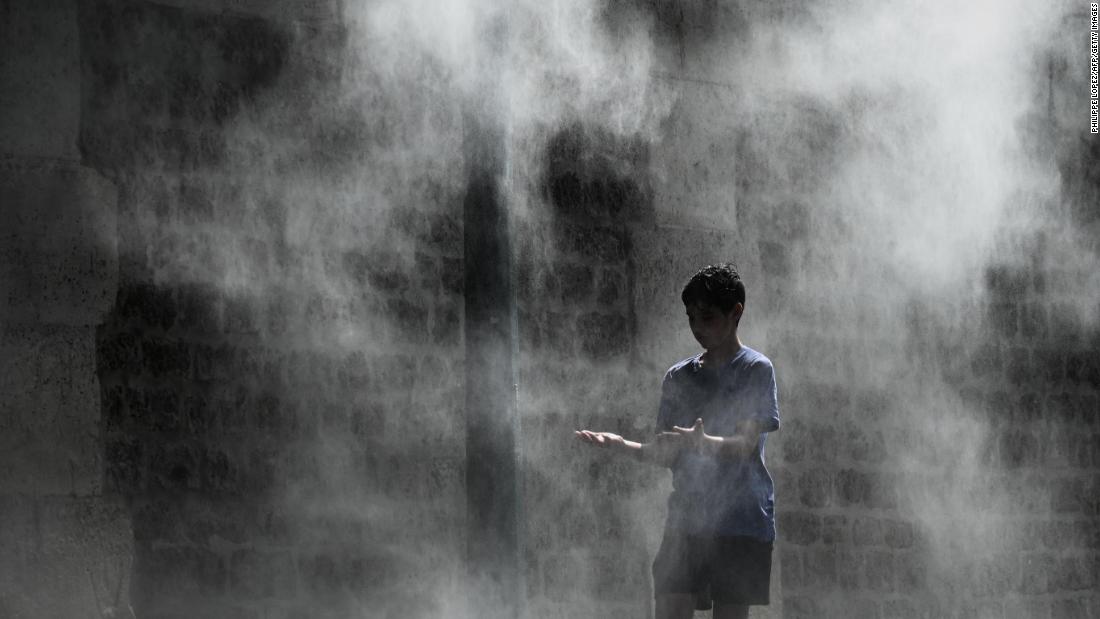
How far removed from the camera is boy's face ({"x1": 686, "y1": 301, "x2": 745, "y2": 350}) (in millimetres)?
5254

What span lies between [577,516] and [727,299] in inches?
85.2

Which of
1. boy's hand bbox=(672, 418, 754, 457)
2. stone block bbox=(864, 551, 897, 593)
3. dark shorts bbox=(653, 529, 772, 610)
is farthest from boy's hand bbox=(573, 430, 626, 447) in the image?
stone block bbox=(864, 551, 897, 593)

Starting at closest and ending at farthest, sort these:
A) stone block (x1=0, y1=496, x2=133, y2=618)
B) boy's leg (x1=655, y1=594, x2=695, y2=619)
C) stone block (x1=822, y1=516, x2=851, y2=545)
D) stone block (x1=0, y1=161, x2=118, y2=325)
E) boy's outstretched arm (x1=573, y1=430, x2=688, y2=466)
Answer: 1. boy's outstretched arm (x1=573, y1=430, x2=688, y2=466)
2. boy's leg (x1=655, y1=594, x2=695, y2=619)
3. stone block (x1=0, y1=496, x2=133, y2=618)
4. stone block (x1=0, y1=161, x2=118, y2=325)
5. stone block (x1=822, y1=516, x2=851, y2=545)

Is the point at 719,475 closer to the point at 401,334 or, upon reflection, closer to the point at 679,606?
the point at 679,606

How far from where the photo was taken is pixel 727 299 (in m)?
5.26

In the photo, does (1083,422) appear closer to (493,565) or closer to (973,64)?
(973,64)

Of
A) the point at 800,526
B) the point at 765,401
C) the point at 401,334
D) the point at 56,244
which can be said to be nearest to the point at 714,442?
the point at 765,401

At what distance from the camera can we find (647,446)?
5285 mm

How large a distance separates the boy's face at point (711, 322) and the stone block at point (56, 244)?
216 centimetres

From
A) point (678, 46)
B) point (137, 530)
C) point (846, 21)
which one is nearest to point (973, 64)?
point (846, 21)

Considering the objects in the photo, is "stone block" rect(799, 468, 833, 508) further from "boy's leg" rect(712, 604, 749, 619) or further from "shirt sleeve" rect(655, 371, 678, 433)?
"boy's leg" rect(712, 604, 749, 619)

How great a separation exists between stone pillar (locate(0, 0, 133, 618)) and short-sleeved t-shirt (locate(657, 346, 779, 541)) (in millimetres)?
2078

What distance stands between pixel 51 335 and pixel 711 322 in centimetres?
233

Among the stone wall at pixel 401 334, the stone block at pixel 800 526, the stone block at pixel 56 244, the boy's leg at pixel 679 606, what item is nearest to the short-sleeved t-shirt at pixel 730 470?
the boy's leg at pixel 679 606
